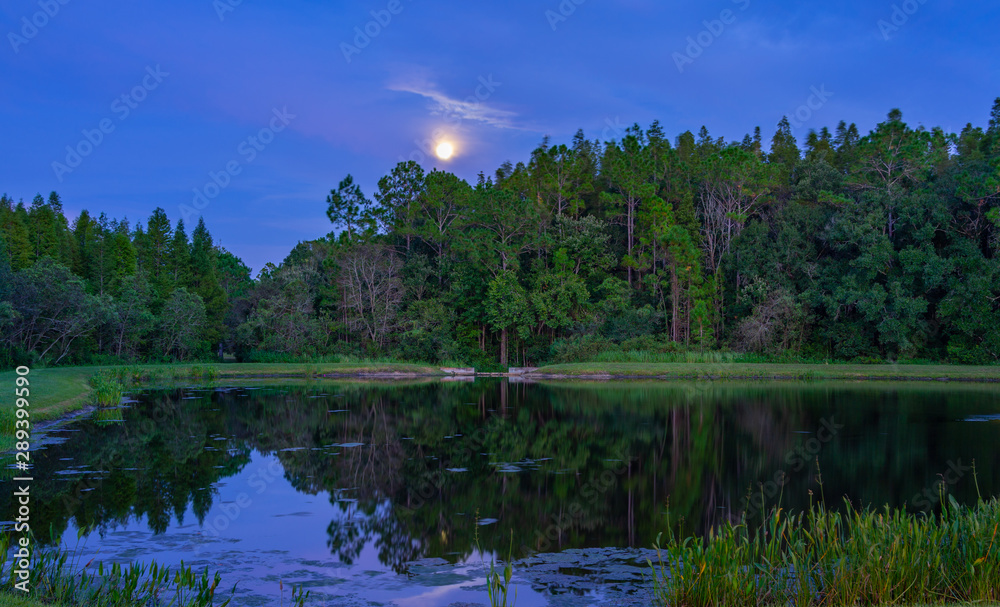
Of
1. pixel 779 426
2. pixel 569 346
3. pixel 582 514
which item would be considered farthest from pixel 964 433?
pixel 569 346

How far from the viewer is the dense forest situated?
45.5 meters

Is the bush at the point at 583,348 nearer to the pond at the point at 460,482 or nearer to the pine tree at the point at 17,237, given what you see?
the pond at the point at 460,482

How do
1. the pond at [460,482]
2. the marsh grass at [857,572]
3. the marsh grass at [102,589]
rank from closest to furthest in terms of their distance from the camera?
the marsh grass at [102,589] < the marsh grass at [857,572] < the pond at [460,482]

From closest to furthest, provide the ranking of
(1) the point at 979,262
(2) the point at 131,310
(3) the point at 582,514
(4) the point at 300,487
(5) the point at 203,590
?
(5) the point at 203,590
(3) the point at 582,514
(4) the point at 300,487
(1) the point at 979,262
(2) the point at 131,310

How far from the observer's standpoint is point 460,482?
46.9 ft

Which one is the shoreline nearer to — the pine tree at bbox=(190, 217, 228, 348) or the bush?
the bush

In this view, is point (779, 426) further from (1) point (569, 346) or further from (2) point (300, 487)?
(1) point (569, 346)

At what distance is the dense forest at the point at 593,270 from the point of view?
4550 centimetres

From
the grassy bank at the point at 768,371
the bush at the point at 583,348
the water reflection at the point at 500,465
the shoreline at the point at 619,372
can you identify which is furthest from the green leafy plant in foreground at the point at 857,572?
the bush at the point at 583,348

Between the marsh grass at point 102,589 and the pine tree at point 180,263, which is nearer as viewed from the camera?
the marsh grass at point 102,589

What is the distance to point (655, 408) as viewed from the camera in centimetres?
2641

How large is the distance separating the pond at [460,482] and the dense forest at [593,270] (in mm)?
21616

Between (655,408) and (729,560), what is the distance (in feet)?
64.5

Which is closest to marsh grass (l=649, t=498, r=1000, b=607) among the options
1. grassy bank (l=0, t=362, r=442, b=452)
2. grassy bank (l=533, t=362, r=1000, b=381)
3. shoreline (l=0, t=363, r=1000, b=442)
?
grassy bank (l=0, t=362, r=442, b=452)
